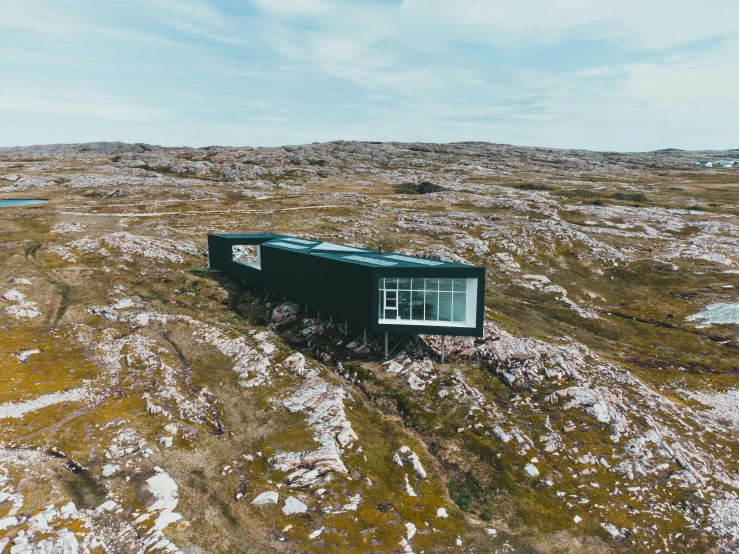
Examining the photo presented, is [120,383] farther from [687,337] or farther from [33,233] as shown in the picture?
[687,337]

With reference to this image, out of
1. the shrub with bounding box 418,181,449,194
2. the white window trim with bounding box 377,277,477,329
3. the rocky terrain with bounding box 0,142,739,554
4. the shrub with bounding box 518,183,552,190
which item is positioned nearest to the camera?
the rocky terrain with bounding box 0,142,739,554

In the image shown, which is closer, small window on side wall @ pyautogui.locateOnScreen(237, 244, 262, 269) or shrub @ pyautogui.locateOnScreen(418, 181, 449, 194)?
small window on side wall @ pyautogui.locateOnScreen(237, 244, 262, 269)

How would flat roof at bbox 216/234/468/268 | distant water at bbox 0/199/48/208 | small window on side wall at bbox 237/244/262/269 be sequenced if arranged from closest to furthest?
flat roof at bbox 216/234/468/268, small window on side wall at bbox 237/244/262/269, distant water at bbox 0/199/48/208

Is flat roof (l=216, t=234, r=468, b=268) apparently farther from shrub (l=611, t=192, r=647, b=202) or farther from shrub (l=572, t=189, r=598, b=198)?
shrub (l=611, t=192, r=647, b=202)

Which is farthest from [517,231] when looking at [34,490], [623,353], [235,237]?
[34,490]

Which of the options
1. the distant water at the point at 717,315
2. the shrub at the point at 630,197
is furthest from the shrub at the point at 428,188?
the distant water at the point at 717,315

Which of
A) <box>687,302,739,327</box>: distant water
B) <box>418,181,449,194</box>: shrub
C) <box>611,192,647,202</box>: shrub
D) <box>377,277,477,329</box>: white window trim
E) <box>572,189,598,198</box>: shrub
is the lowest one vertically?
<box>687,302,739,327</box>: distant water

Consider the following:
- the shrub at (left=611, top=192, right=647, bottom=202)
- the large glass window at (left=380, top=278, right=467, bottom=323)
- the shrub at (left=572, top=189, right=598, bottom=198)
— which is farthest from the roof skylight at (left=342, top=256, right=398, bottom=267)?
the shrub at (left=611, top=192, right=647, bottom=202)

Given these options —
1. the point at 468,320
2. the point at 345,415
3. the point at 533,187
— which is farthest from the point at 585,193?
the point at 345,415
